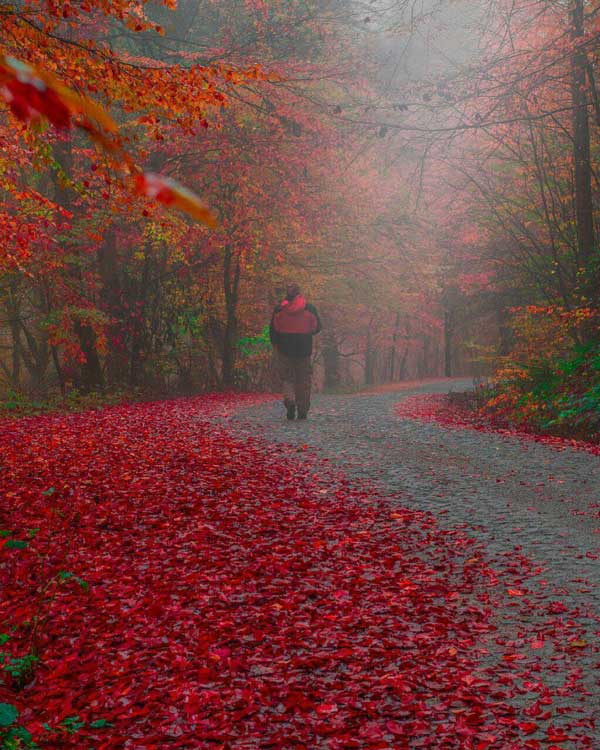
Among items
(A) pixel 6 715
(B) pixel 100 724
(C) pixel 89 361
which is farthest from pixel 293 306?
(A) pixel 6 715

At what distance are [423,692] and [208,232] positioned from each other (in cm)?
1563

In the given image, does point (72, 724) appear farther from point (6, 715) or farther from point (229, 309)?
point (229, 309)

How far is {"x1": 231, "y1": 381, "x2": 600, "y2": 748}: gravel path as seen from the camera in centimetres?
409

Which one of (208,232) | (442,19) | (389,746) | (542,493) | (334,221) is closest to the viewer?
(389,746)

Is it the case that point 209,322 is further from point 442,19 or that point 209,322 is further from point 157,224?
point 442,19

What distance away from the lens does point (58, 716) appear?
12.2 ft

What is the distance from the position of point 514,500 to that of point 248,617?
366 centimetres

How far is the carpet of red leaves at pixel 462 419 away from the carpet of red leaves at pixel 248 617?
12.8 feet

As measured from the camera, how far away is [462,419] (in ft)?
45.5

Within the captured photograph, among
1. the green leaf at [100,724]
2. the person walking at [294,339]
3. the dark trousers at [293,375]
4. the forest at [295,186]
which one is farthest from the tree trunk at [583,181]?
the green leaf at [100,724]

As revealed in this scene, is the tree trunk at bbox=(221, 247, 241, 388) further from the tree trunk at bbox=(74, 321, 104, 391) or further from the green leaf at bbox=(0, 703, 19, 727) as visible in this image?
the green leaf at bbox=(0, 703, 19, 727)

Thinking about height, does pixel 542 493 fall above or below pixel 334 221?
below

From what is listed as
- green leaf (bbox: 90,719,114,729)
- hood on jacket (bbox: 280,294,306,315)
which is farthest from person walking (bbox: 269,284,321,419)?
green leaf (bbox: 90,719,114,729)

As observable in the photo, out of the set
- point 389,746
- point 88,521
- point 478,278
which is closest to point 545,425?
point 88,521
